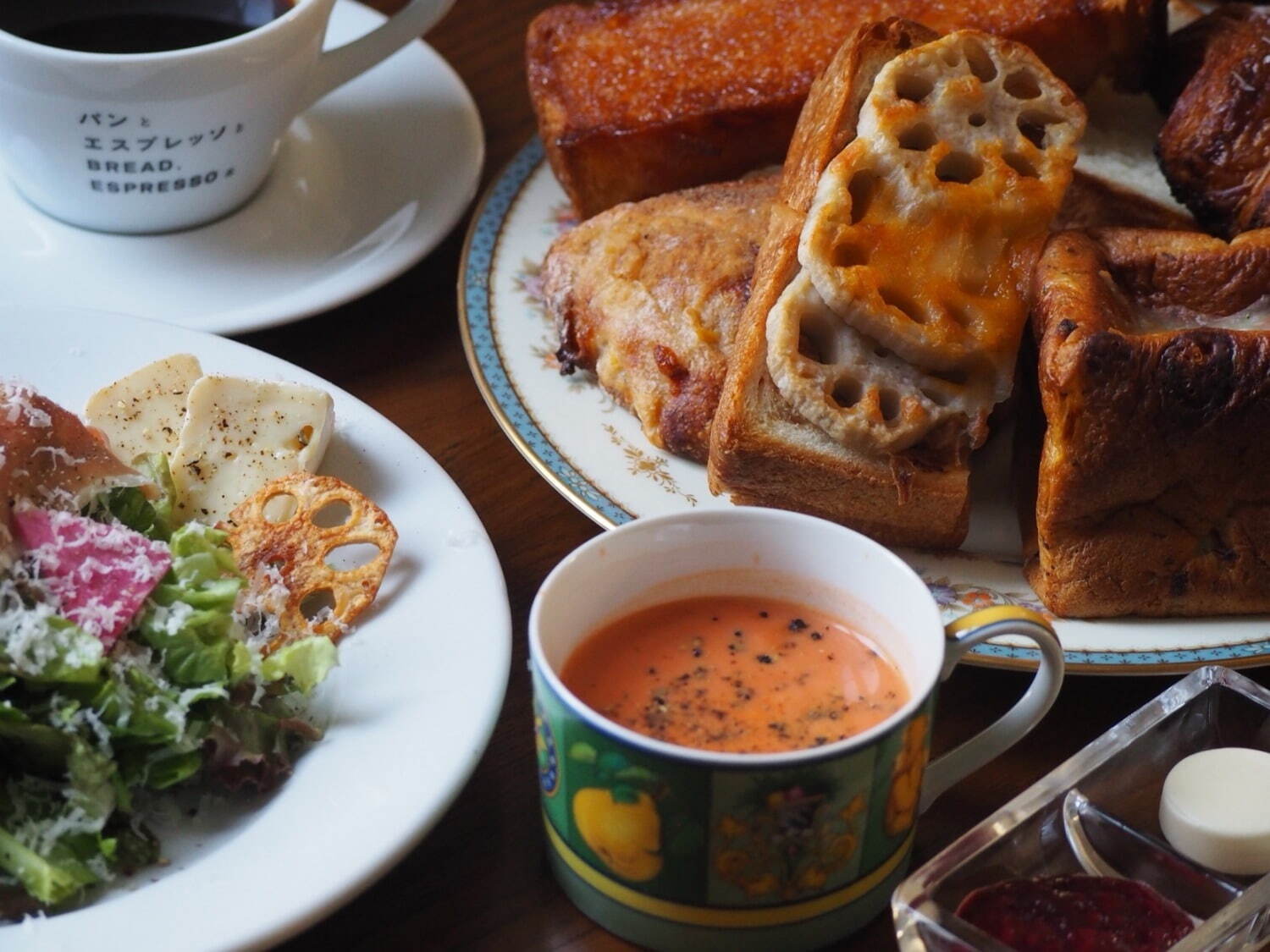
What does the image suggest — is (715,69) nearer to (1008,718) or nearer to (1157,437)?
(1157,437)

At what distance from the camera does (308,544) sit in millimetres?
1394

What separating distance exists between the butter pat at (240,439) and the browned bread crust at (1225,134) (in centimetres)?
110

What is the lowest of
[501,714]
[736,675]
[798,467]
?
[501,714]

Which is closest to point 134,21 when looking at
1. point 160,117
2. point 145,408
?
point 160,117

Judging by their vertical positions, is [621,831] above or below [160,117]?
below

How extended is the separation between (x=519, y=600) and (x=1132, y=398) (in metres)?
0.64

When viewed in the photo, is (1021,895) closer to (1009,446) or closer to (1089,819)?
(1089,819)

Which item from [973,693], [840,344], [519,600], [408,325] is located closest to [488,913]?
[519,600]

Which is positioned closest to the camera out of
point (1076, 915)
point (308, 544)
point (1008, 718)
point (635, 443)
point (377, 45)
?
point (1076, 915)

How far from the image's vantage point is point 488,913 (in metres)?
1.24

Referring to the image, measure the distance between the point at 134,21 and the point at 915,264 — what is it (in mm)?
1074

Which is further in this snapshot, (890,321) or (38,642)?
(890,321)

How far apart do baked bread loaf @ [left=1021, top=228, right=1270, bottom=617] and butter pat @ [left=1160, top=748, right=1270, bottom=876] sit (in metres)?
0.24

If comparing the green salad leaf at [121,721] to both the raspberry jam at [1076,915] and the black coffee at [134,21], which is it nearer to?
the raspberry jam at [1076,915]
